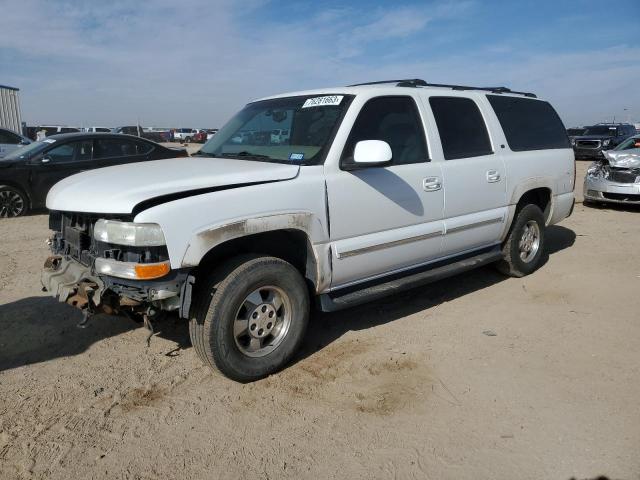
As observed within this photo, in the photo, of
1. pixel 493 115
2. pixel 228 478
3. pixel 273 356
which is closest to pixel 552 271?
pixel 493 115

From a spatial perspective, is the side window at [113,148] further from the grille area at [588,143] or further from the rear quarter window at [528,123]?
the grille area at [588,143]

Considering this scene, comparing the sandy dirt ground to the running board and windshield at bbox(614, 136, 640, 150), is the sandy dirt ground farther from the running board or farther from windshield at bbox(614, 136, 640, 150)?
windshield at bbox(614, 136, 640, 150)

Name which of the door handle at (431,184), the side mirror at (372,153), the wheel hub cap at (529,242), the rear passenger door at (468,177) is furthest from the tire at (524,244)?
the side mirror at (372,153)

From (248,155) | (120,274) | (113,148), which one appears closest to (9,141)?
(113,148)

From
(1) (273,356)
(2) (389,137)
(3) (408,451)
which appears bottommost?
(3) (408,451)

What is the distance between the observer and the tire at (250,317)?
10.6 feet

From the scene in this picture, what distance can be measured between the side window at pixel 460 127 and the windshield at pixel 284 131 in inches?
40.1

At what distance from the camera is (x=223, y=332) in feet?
10.7

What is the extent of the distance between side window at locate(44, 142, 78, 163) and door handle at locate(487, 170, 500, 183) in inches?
302

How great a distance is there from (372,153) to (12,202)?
804cm

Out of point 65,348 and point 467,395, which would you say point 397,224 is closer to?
point 467,395

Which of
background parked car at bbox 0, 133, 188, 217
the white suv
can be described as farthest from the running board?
background parked car at bbox 0, 133, 188, 217

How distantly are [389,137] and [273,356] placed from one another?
6.30 feet

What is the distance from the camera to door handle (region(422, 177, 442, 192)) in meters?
4.23
